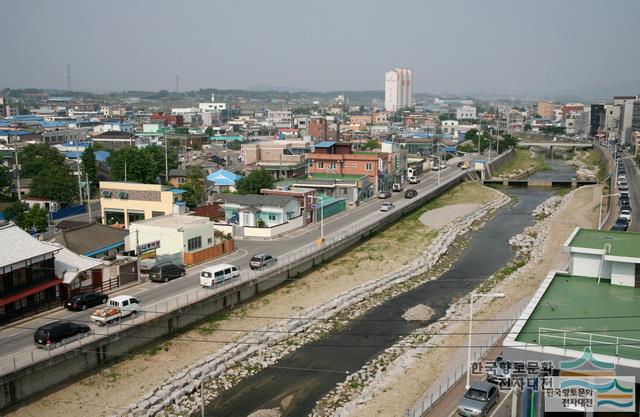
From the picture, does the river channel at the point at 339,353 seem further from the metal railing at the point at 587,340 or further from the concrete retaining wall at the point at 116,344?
the metal railing at the point at 587,340

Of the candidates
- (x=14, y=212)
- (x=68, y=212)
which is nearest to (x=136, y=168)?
(x=68, y=212)

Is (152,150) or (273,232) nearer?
(273,232)

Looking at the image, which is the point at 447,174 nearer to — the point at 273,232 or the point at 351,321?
the point at 273,232

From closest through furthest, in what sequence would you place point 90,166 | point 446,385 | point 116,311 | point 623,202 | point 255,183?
point 446,385, point 116,311, point 255,183, point 623,202, point 90,166

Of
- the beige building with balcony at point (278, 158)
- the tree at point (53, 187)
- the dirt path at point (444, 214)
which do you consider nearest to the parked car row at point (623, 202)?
the dirt path at point (444, 214)

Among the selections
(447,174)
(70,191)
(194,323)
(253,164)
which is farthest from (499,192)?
(194,323)

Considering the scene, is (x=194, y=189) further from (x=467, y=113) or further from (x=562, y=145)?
(x=467, y=113)
